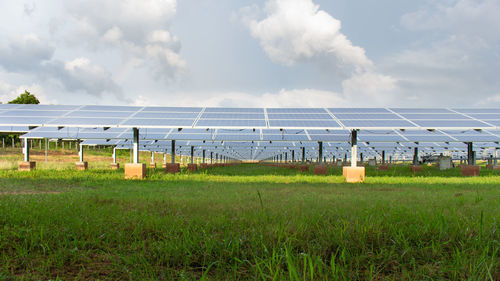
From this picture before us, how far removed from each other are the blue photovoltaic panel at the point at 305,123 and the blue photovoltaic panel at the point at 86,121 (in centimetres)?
782

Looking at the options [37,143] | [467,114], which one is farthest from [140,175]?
[37,143]

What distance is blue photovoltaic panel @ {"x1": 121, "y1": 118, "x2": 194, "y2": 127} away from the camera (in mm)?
17312

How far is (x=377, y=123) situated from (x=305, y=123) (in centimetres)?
348

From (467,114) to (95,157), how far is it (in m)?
55.8

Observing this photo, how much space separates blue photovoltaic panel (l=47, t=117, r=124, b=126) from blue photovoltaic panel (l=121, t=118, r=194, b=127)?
0.63m

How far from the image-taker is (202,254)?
3354 mm

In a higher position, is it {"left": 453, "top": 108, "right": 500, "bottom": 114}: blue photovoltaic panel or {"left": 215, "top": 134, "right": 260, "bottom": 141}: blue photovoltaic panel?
{"left": 453, "top": 108, "right": 500, "bottom": 114}: blue photovoltaic panel

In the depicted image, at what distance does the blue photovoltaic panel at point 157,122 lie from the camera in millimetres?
17312

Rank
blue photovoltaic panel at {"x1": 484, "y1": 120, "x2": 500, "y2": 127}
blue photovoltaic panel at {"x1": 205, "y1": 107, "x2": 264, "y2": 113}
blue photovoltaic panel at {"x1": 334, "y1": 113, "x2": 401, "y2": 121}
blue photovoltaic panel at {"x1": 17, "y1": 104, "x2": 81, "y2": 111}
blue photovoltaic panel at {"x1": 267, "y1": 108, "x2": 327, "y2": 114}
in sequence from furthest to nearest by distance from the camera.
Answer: blue photovoltaic panel at {"x1": 205, "y1": 107, "x2": 264, "y2": 113} < blue photovoltaic panel at {"x1": 267, "y1": 108, "x2": 327, "y2": 114} < blue photovoltaic panel at {"x1": 17, "y1": 104, "x2": 81, "y2": 111} < blue photovoltaic panel at {"x1": 334, "y1": 113, "x2": 401, "y2": 121} < blue photovoltaic panel at {"x1": 484, "y1": 120, "x2": 500, "y2": 127}

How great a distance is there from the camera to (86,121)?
58.1 ft

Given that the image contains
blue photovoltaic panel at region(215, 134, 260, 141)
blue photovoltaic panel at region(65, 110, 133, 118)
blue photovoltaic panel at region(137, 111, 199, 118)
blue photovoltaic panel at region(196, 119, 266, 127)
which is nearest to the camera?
blue photovoltaic panel at region(196, 119, 266, 127)

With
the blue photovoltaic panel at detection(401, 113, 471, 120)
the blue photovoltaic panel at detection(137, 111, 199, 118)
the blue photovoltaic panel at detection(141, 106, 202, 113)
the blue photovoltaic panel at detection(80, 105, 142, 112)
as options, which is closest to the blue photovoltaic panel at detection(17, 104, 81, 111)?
the blue photovoltaic panel at detection(80, 105, 142, 112)

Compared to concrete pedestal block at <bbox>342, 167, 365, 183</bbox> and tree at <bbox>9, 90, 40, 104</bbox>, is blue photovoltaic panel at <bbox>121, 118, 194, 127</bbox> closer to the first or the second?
concrete pedestal block at <bbox>342, 167, 365, 183</bbox>

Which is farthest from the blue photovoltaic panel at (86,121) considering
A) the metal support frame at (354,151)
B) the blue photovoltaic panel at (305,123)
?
the metal support frame at (354,151)
